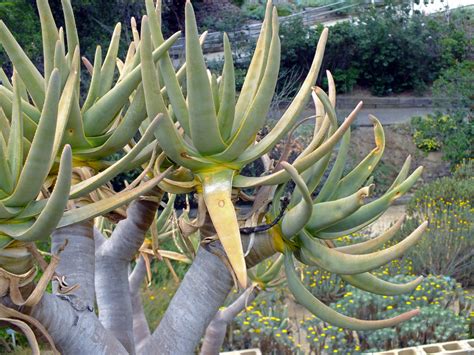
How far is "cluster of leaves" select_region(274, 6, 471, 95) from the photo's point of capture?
14.5m

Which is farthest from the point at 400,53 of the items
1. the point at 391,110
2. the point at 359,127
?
the point at 359,127

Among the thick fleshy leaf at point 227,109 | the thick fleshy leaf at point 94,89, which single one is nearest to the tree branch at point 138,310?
the thick fleshy leaf at point 94,89

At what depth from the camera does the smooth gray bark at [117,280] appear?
1274 mm

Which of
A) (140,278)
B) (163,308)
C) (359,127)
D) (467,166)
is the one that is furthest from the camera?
(359,127)

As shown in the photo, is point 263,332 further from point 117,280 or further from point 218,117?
point 218,117

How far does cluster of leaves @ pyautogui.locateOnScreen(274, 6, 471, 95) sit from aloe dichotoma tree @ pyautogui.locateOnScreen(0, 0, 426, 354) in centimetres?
1331

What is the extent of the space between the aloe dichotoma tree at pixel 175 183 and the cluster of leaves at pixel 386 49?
13306 millimetres

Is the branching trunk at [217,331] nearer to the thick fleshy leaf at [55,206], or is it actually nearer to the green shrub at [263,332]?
the thick fleshy leaf at [55,206]

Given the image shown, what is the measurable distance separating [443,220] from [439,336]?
2.51 m

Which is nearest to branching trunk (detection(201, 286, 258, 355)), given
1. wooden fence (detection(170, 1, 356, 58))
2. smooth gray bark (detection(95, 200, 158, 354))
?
smooth gray bark (detection(95, 200, 158, 354))

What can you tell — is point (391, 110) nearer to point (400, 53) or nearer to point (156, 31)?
point (400, 53)

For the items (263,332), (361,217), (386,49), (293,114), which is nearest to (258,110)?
(293,114)

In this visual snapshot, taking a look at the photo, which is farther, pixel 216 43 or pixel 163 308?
pixel 216 43

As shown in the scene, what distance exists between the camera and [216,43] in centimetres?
1457
